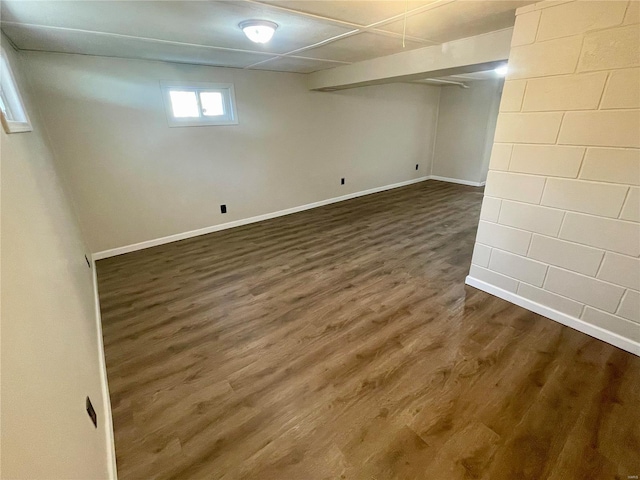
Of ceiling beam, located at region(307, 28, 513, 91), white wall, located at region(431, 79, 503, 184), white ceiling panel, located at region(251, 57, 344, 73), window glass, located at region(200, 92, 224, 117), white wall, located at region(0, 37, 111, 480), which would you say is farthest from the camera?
white wall, located at region(431, 79, 503, 184)

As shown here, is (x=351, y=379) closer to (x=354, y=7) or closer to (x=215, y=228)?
(x=354, y=7)

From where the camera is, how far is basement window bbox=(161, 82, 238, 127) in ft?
11.4

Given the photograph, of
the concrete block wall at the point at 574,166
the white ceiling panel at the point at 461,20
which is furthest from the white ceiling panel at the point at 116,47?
the concrete block wall at the point at 574,166

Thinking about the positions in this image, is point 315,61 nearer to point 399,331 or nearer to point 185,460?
point 399,331

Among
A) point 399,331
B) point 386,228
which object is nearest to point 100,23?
point 399,331

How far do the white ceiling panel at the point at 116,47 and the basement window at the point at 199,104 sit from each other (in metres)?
0.30

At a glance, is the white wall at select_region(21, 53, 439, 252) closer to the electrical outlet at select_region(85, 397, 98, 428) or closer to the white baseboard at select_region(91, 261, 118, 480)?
the white baseboard at select_region(91, 261, 118, 480)

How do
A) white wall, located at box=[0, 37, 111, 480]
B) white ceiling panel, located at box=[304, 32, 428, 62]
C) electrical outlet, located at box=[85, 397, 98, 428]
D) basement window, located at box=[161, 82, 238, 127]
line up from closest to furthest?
white wall, located at box=[0, 37, 111, 480]
electrical outlet, located at box=[85, 397, 98, 428]
white ceiling panel, located at box=[304, 32, 428, 62]
basement window, located at box=[161, 82, 238, 127]

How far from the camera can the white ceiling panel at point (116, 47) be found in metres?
2.17

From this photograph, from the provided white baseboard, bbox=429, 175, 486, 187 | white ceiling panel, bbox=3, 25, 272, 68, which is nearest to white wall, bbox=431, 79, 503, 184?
white baseboard, bbox=429, 175, 486, 187

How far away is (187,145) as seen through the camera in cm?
368

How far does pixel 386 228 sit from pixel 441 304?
189 centimetres

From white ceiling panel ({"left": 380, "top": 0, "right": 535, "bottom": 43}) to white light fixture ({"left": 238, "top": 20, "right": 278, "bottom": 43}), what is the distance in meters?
0.86

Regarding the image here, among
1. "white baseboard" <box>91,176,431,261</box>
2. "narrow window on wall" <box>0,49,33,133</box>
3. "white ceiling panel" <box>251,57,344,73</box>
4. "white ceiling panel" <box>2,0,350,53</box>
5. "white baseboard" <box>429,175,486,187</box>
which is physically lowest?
"white baseboard" <box>91,176,431,261</box>
